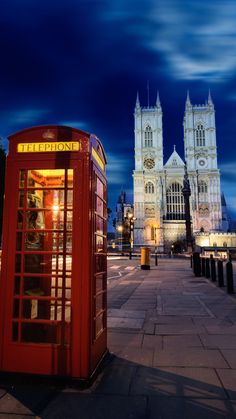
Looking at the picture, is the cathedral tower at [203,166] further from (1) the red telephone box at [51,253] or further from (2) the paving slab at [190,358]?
Answer: (1) the red telephone box at [51,253]

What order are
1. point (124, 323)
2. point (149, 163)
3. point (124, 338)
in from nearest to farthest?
point (124, 338) → point (124, 323) → point (149, 163)

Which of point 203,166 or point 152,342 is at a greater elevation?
point 203,166

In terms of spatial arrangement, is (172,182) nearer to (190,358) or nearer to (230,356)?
(230,356)

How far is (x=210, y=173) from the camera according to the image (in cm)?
7406

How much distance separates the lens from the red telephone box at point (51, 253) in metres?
3.01

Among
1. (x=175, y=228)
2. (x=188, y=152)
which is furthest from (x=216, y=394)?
(x=188, y=152)

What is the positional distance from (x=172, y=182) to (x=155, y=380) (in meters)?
75.6

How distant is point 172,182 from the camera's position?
7706 centimetres

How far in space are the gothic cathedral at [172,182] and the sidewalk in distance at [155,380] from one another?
66238 mm

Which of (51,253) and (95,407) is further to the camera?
(51,253)

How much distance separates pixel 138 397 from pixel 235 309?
4453 millimetres

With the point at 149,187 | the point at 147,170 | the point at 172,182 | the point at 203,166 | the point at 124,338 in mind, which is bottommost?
the point at 124,338

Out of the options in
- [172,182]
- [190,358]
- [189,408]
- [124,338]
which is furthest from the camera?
[172,182]

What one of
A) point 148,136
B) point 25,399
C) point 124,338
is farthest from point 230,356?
point 148,136
